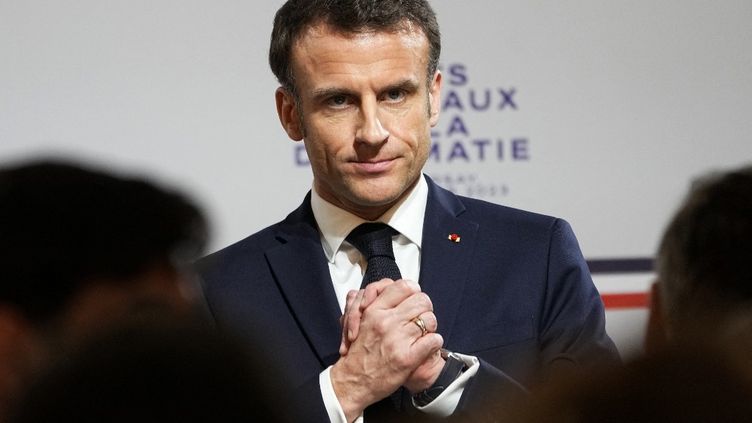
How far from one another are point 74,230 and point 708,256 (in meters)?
0.64

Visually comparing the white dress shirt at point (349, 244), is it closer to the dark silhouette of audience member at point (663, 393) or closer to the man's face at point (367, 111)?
the man's face at point (367, 111)

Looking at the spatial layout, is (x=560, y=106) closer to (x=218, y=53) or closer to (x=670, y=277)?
(x=218, y=53)

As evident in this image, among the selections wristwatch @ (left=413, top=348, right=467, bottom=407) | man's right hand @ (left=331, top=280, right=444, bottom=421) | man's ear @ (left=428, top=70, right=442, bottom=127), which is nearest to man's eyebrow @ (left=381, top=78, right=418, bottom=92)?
man's ear @ (left=428, top=70, right=442, bottom=127)

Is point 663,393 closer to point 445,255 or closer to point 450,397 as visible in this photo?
point 450,397

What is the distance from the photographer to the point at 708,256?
125 centimetres

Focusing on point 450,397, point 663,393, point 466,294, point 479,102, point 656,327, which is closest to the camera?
point 663,393

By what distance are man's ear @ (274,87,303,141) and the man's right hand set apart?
1.84ft

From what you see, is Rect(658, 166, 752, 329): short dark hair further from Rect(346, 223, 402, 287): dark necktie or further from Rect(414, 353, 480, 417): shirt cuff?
Rect(346, 223, 402, 287): dark necktie

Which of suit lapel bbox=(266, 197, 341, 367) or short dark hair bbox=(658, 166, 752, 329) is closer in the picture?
short dark hair bbox=(658, 166, 752, 329)

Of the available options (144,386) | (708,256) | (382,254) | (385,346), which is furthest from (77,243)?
(382,254)

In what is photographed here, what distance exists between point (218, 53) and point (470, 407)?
2.18 metres

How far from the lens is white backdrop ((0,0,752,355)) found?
400 cm

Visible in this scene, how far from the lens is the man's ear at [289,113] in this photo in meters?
2.72

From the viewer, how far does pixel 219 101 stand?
406cm
